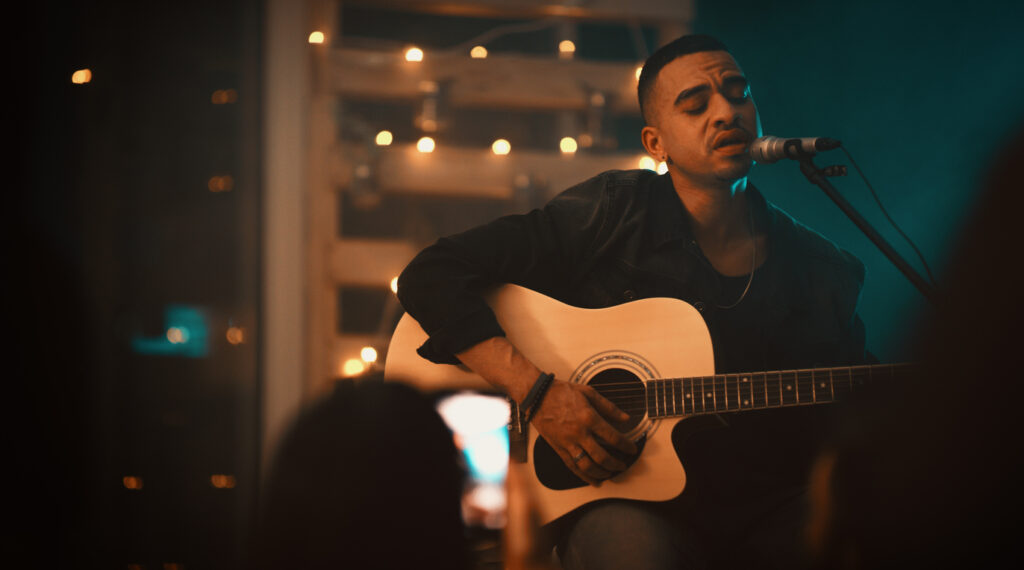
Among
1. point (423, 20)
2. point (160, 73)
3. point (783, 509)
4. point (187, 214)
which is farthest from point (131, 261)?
point (783, 509)

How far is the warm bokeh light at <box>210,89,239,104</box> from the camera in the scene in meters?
Answer: 2.31

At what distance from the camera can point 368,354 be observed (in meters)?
2.15

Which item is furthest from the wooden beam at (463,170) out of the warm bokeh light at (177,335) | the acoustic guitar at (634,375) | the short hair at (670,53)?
the acoustic guitar at (634,375)

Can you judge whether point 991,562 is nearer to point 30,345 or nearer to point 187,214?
point 30,345

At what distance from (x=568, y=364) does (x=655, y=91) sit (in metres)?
0.61

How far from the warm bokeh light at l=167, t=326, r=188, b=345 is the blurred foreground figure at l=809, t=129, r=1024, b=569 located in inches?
82.8

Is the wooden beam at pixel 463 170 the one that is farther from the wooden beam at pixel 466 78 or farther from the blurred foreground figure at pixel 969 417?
the blurred foreground figure at pixel 969 417

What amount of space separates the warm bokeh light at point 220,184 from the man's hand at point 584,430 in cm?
Answer: 144

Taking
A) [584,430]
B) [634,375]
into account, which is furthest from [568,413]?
[634,375]

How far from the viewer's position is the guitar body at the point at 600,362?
1305 millimetres

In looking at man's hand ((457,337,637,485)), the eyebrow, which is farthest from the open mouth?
man's hand ((457,337,637,485))

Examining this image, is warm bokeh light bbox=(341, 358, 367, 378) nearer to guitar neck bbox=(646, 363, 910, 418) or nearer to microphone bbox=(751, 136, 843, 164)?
guitar neck bbox=(646, 363, 910, 418)

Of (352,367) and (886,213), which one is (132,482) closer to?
(352,367)

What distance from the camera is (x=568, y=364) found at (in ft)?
4.53
